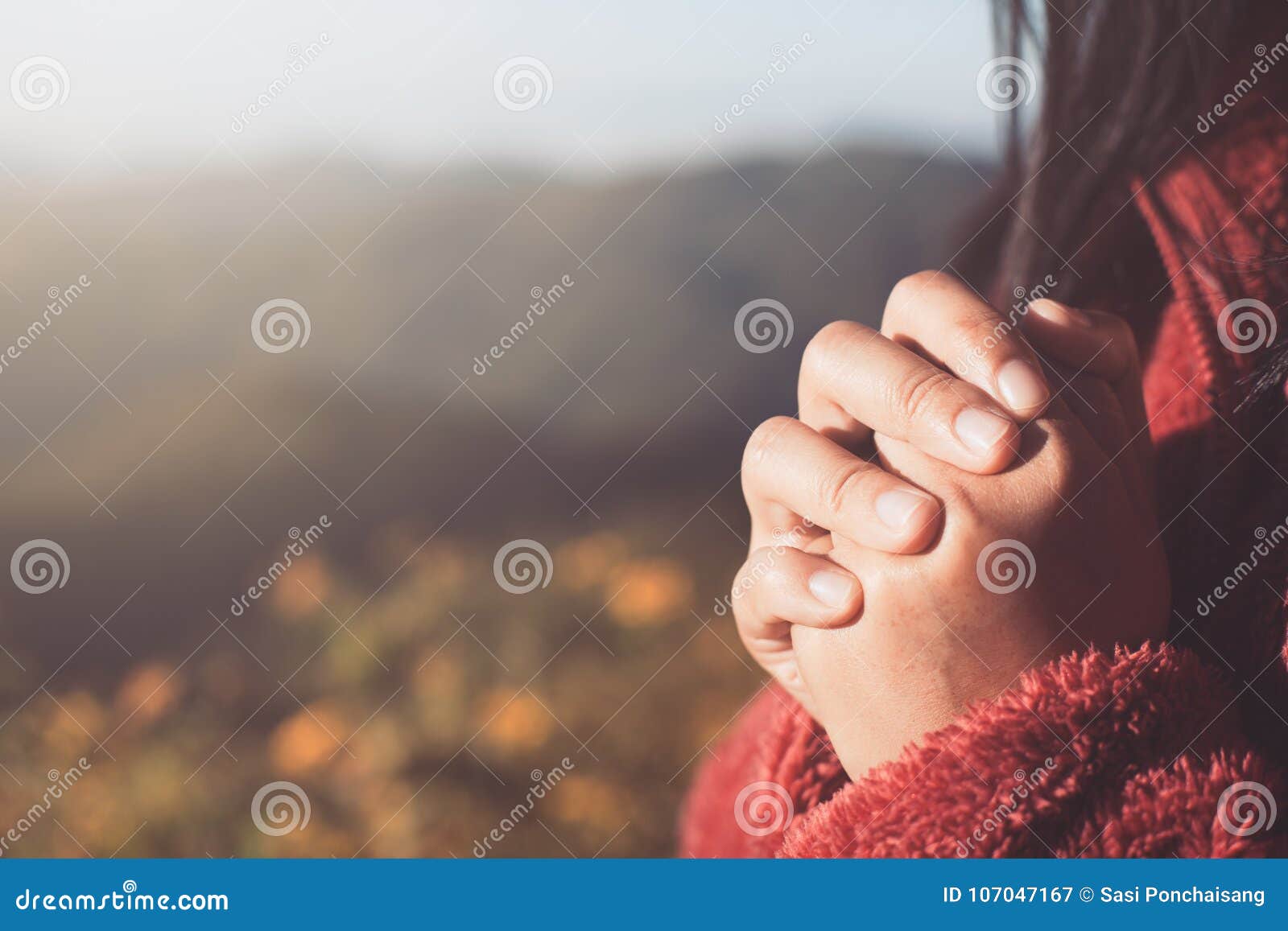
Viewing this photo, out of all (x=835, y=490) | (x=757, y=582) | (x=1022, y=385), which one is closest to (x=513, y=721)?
(x=757, y=582)

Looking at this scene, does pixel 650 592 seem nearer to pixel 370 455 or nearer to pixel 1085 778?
pixel 370 455

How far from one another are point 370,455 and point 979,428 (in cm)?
196

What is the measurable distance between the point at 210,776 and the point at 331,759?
32cm

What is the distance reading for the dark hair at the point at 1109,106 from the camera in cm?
91

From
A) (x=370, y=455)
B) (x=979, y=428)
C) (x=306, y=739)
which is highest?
(x=979, y=428)

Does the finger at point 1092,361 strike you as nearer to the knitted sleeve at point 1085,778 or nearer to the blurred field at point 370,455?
the knitted sleeve at point 1085,778

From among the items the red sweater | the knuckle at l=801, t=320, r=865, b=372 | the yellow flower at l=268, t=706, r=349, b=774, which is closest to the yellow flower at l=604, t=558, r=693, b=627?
the yellow flower at l=268, t=706, r=349, b=774

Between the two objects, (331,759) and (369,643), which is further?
(369,643)

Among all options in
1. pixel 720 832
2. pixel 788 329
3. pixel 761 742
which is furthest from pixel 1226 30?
pixel 788 329

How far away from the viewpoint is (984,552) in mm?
654

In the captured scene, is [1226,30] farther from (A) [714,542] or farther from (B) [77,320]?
(B) [77,320]

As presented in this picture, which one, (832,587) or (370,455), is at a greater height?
(832,587)

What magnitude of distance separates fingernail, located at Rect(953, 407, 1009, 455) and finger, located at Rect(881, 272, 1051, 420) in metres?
0.03

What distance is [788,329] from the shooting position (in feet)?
7.38
